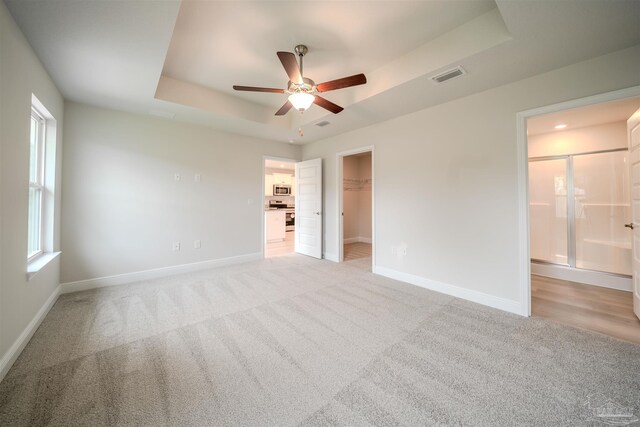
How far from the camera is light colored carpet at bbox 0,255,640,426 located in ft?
4.50

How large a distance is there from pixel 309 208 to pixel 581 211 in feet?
15.3

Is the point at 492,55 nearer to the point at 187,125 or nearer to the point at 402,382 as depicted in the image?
the point at 402,382

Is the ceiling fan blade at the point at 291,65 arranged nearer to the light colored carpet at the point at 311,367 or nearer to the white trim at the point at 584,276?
the light colored carpet at the point at 311,367

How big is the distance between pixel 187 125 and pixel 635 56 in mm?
5335

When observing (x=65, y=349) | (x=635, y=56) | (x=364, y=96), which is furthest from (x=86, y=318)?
(x=635, y=56)

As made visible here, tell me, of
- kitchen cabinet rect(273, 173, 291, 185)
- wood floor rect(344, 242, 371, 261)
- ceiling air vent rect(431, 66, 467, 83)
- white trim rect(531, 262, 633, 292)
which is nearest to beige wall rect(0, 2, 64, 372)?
ceiling air vent rect(431, 66, 467, 83)

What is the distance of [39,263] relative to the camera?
8.09 feet

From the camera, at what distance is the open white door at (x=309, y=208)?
5058mm

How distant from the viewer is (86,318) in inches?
97.2

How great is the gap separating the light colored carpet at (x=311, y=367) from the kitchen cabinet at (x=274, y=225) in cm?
384

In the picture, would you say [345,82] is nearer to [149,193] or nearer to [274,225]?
[149,193]

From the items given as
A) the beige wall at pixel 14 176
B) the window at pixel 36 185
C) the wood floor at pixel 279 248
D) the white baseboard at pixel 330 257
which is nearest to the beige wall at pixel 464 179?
the white baseboard at pixel 330 257

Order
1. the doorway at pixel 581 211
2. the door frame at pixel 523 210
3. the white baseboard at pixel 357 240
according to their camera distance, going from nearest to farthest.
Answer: the door frame at pixel 523 210
the doorway at pixel 581 211
the white baseboard at pixel 357 240

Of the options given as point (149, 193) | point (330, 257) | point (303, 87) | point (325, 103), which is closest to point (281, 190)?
point (330, 257)
